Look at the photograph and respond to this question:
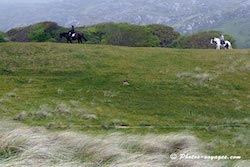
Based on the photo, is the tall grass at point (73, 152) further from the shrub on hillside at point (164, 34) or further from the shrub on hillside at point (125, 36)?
the shrub on hillside at point (164, 34)

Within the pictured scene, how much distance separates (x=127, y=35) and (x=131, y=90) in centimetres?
4542

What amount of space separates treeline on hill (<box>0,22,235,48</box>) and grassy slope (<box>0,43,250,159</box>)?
28.8m

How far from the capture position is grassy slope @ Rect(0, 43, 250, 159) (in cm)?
2255

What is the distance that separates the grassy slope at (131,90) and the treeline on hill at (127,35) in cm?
2876

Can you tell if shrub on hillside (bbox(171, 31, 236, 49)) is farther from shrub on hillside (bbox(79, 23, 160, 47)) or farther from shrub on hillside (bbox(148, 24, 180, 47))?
shrub on hillside (bbox(79, 23, 160, 47))

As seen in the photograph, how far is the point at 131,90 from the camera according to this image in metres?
30.2

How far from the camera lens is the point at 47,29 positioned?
2749 inches

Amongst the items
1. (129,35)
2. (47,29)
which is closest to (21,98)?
(47,29)

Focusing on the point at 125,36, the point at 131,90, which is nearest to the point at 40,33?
the point at 125,36

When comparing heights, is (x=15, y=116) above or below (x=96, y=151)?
below

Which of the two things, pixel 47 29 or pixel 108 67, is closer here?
pixel 108 67

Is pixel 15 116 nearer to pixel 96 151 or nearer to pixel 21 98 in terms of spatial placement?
pixel 21 98

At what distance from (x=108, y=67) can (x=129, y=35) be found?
1572 inches

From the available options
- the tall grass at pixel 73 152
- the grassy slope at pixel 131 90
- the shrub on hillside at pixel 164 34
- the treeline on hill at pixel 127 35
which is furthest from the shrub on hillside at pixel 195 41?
the tall grass at pixel 73 152
